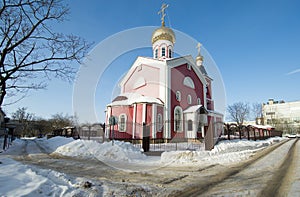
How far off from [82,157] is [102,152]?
0.96 metres

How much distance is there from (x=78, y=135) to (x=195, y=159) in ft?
40.9

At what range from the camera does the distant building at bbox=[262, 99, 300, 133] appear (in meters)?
57.6

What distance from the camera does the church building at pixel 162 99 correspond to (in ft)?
57.0

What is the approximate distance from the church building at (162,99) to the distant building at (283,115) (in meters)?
46.7

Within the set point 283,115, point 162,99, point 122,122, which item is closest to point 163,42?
point 162,99

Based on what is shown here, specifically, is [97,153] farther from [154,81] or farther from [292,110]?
[292,110]

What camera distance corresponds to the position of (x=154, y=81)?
1994 cm

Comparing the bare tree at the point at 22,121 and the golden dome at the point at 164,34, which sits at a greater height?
the golden dome at the point at 164,34

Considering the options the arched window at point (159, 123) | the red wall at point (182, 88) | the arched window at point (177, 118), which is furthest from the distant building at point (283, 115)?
the arched window at point (159, 123)

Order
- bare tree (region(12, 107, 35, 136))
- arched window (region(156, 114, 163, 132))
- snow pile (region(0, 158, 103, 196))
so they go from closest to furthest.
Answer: snow pile (region(0, 158, 103, 196)) < arched window (region(156, 114, 163, 132)) < bare tree (region(12, 107, 35, 136))

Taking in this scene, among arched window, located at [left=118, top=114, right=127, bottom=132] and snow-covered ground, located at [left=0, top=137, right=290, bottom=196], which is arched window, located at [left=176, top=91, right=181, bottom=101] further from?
snow-covered ground, located at [left=0, top=137, right=290, bottom=196]

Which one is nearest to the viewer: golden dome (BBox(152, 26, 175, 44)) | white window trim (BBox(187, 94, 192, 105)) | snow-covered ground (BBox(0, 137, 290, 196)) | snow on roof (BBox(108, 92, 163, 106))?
snow-covered ground (BBox(0, 137, 290, 196))

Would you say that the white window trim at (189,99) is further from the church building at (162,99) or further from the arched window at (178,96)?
the arched window at (178,96)

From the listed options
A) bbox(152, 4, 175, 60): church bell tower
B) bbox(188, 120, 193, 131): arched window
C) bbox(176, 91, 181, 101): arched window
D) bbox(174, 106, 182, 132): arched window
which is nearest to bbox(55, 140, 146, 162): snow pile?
bbox(174, 106, 182, 132): arched window
